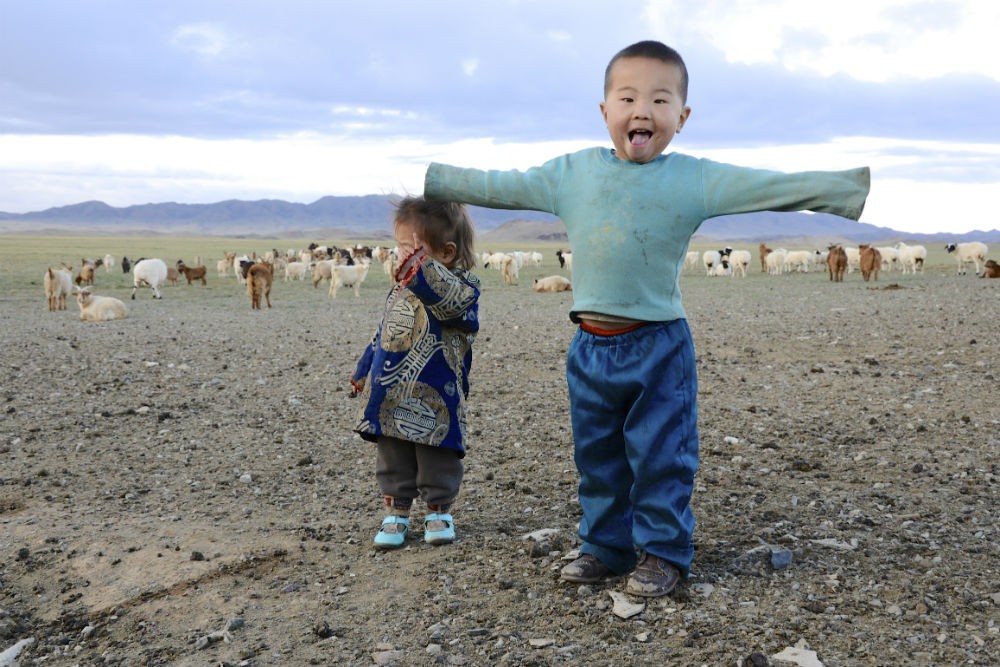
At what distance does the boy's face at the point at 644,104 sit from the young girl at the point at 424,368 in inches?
39.3

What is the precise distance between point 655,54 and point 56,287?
62.6 ft

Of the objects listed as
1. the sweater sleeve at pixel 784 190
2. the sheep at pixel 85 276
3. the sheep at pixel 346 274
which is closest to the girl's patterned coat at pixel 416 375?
the sweater sleeve at pixel 784 190

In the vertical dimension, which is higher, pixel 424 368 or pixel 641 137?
pixel 641 137

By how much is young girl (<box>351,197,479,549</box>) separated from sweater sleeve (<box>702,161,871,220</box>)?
120 centimetres

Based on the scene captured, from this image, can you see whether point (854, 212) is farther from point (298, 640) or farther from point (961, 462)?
point (961, 462)

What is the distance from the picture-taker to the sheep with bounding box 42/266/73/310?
19438mm

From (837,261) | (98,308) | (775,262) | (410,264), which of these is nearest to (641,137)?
(410,264)

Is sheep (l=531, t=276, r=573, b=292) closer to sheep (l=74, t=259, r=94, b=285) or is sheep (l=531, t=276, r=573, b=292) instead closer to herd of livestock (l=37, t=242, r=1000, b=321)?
herd of livestock (l=37, t=242, r=1000, b=321)

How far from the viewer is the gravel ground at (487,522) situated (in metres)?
3.33

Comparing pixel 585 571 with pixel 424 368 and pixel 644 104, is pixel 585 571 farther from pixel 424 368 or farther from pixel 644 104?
pixel 644 104

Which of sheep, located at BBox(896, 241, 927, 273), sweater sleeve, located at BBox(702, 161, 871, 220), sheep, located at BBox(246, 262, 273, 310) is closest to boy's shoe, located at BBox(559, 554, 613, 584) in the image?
sweater sleeve, located at BBox(702, 161, 871, 220)

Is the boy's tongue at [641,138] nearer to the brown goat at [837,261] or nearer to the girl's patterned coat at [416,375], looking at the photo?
the girl's patterned coat at [416,375]

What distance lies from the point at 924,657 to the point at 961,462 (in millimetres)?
2778

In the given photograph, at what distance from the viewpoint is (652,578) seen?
3.51 meters
